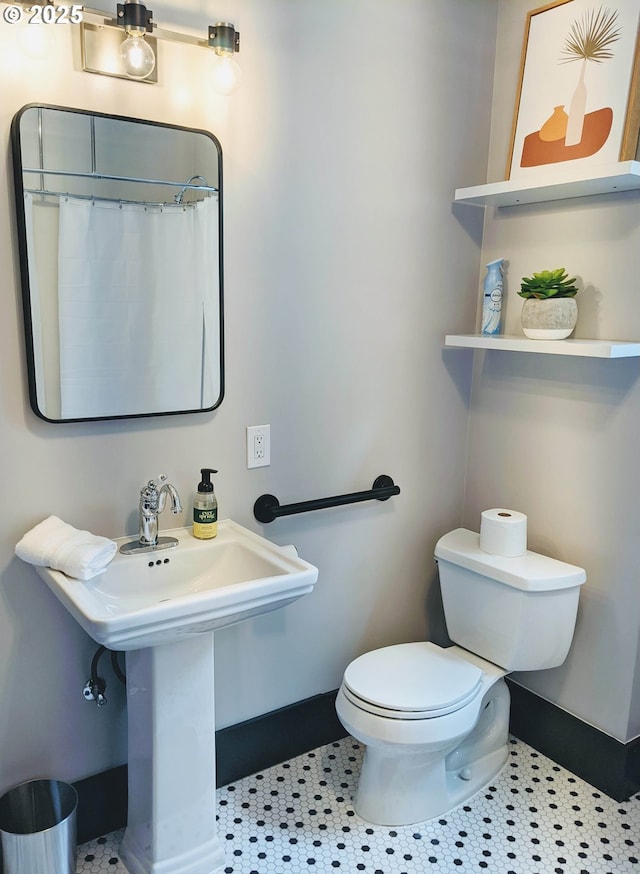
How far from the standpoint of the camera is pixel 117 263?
68.7 inches

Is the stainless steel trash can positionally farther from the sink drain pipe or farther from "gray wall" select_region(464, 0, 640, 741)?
"gray wall" select_region(464, 0, 640, 741)

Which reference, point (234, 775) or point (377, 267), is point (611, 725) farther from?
point (377, 267)

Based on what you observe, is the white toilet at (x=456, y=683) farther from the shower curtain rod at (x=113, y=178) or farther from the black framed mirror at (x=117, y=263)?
the shower curtain rod at (x=113, y=178)

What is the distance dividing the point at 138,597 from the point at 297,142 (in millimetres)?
1263

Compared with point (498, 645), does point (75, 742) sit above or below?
below

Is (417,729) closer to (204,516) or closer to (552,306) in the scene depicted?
(204,516)

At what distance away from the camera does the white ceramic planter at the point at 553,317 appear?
80.9 inches

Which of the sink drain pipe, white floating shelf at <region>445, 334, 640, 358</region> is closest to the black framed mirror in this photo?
the sink drain pipe

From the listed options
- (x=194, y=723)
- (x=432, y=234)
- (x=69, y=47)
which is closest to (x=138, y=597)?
(x=194, y=723)

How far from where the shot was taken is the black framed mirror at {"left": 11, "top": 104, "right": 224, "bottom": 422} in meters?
1.62

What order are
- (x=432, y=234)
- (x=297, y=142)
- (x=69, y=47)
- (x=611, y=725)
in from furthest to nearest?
1. (x=432, y=234)
2. (x=611, y=725)
3. (x=297, y=142)
4. (x=69, y=47)

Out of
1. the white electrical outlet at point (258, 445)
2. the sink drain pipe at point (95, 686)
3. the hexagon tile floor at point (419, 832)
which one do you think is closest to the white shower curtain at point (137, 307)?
the white electrical outlet at point (258, 445)

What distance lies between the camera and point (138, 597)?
1768 mm

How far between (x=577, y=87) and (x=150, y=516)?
5.44 ft
